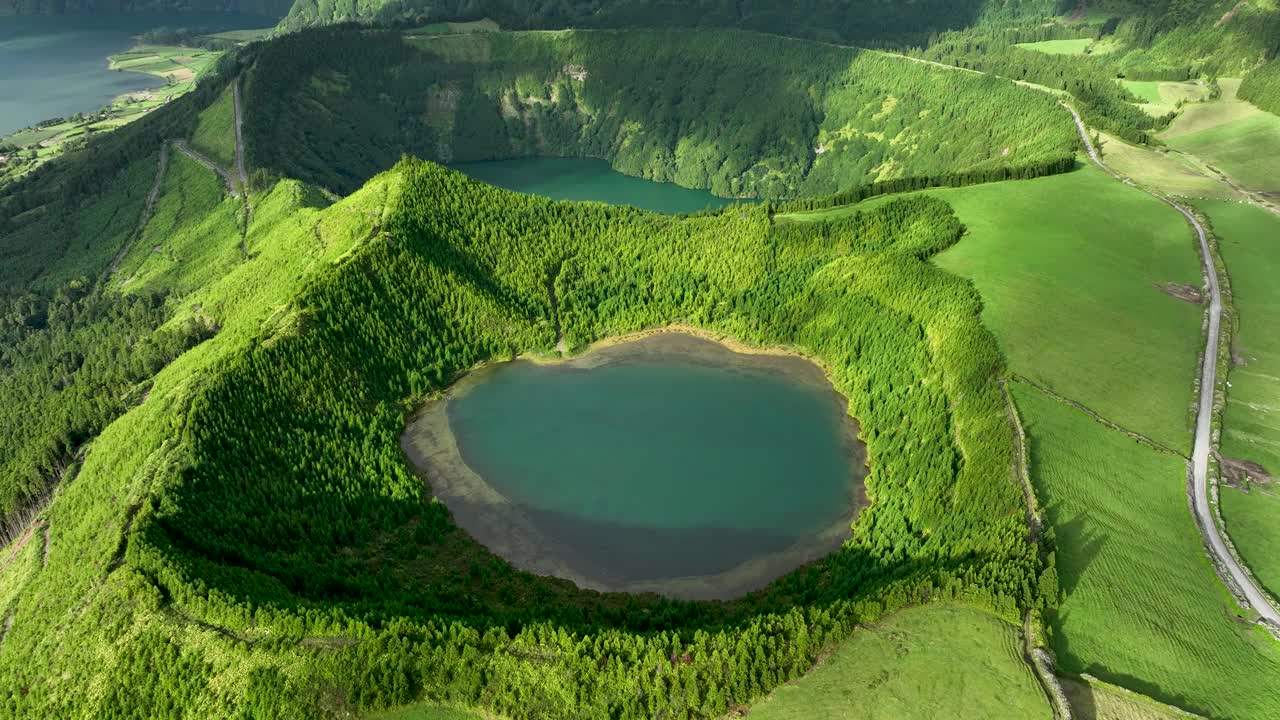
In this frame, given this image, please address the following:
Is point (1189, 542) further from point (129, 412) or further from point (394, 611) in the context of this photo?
point (129, 412)

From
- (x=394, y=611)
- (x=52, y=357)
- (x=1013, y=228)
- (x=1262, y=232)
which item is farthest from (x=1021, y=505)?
(x=52, y=357)

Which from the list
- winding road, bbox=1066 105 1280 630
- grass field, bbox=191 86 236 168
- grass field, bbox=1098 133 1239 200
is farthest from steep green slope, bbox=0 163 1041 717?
grass field, bbox=191 86 236 168

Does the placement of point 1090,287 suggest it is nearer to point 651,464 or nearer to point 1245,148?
point 651,464

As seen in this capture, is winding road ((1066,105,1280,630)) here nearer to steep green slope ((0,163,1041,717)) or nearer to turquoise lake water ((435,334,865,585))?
steep green slope ((0,163,1041,717))

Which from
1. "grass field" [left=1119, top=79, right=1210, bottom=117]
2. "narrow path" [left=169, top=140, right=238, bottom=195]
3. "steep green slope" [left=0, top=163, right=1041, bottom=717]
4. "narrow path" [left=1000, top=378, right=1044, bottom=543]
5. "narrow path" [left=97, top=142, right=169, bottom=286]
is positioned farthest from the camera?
"grass field" [left=1119, top=79, right=1210, bottom=117]


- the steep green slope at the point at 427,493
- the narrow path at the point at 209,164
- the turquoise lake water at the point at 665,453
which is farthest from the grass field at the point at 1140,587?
the narrow path at the point at 209,164

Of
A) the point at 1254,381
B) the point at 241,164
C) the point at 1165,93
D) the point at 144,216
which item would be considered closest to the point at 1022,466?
the point at 1254,381
